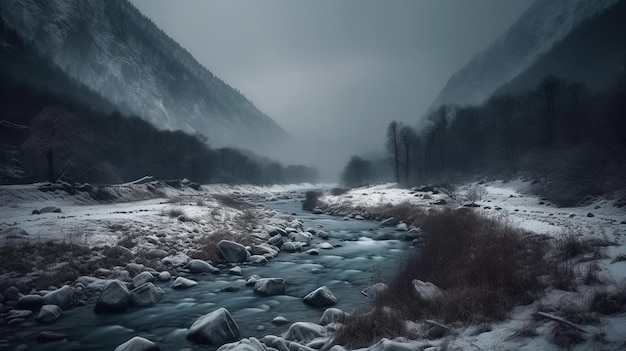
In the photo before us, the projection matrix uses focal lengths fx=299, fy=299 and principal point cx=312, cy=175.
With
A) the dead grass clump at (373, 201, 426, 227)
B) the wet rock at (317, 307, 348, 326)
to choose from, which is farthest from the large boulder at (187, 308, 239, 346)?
the dead grass clump at (373, 201, 426, 227)

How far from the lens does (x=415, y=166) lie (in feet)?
301

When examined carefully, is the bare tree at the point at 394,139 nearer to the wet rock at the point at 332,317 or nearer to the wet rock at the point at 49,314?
the wet rock at the point at 332,317

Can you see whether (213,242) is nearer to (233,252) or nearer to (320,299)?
(233,252)

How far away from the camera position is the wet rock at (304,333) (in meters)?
7.54

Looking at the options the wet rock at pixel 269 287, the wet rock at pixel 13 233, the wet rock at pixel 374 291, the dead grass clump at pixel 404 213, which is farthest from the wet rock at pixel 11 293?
the dead grass clump at pixel 404 213

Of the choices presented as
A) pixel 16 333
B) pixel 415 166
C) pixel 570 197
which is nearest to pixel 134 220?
pixel 16 333

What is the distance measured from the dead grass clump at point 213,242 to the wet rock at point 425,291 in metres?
11.6

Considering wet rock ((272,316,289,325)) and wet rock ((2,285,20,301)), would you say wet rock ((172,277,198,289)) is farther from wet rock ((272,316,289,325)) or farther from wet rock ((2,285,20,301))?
wet rock ((272,316,289,325))

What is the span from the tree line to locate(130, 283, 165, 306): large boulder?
28941mm

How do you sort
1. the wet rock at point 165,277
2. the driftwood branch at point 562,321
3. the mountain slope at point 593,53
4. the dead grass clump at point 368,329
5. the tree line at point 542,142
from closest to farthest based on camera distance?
the driftwood branch at point 562,321
the dead grass clump at point 368,329
the wet rock at point 165,277
the tree line at point 542,142
the mountain slope at point 593,53

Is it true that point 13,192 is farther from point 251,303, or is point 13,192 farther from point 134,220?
point 251,303

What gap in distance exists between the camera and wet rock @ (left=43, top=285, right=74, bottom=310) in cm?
1020

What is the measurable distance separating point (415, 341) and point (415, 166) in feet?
298

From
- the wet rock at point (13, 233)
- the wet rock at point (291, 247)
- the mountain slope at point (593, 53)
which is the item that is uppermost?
the mountain slope at point (593, 53)
